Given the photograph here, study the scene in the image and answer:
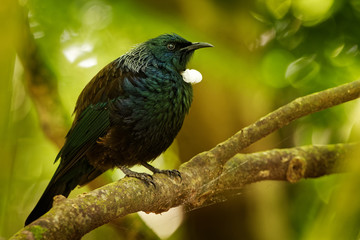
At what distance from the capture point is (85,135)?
3180 millimetres

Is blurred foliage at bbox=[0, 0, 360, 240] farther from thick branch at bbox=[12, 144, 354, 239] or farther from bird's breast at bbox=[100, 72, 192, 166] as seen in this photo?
bird's breast at bbox=[100, 72, 192, 166]

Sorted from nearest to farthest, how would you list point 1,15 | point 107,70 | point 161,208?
point 1,15 < point 161,208 < point 107,70

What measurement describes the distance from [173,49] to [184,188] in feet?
3.48

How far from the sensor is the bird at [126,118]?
3.13 meters

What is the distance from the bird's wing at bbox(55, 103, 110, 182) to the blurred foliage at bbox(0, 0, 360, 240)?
1.85 ft

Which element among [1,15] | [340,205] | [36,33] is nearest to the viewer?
[340,205]

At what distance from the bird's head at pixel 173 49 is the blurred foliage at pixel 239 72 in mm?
291

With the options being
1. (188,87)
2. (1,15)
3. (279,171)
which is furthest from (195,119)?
(1,15)

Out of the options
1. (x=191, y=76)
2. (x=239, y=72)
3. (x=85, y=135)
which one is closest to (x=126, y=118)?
(x=85, y=135)

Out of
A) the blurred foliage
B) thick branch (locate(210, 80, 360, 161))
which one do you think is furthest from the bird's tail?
→ thick branch (locate(210, 80, 360, 161))

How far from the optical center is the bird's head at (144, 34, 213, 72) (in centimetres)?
340

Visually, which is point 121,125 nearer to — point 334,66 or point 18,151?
point 18,151

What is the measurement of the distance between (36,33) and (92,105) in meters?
1.07

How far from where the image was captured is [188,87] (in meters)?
3.34
